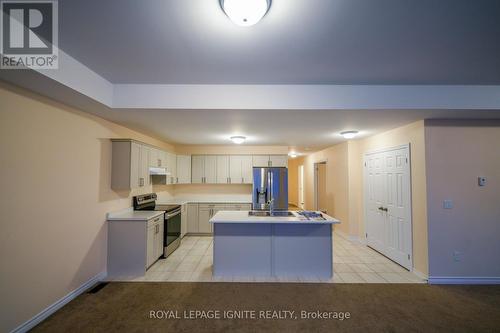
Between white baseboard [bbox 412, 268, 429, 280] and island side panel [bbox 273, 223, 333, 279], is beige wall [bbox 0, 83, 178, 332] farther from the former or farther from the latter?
white baseboard [bbox 412, 268, 429, 280]

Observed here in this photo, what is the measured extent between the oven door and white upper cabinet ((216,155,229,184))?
146 cm

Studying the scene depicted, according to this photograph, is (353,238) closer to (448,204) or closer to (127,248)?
(448,204)

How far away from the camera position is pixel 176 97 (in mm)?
2650

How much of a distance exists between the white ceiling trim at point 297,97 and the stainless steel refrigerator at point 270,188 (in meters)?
2.94

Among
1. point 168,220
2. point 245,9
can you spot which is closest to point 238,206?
point 168,220

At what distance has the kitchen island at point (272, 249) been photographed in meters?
3.29

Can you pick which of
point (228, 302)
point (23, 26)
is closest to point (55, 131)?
point (23, 26)

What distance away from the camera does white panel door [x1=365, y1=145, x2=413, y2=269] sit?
11.5 feet

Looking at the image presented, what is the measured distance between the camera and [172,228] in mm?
4230

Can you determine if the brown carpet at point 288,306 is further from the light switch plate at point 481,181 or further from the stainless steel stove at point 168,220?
the light switch plate at point 481,181

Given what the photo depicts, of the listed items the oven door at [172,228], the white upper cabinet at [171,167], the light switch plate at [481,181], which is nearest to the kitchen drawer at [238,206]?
the oven door at [172,228]

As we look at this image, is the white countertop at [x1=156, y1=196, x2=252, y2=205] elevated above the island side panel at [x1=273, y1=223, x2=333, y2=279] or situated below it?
above

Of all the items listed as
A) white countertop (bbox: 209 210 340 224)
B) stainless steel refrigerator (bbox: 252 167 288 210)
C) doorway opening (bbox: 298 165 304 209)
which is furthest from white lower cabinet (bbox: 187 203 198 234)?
doorway opening (bbox: 298 165 304 209)

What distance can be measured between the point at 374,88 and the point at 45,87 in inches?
146
